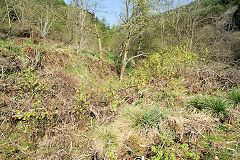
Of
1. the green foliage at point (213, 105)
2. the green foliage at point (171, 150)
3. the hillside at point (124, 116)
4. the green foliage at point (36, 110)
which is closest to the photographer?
the green foliage at point (171, 150)

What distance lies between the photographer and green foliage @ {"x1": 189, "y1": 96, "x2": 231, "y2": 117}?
356 cm

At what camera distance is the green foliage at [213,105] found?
3557 millimetres

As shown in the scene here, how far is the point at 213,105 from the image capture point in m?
3.73

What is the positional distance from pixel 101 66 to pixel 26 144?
9.13 metres

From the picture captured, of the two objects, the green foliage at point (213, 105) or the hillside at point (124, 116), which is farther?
the green foliage at point (213, 105)

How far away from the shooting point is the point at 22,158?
3172 millimetres

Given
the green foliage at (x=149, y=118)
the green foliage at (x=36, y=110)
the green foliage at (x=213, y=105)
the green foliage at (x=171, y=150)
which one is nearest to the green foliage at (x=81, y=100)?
the green foliage at (x=36, y=110)

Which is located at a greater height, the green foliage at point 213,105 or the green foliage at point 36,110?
the green foliage at point 36,110

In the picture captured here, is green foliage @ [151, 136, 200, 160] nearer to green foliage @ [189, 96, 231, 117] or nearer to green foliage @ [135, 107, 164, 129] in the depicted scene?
green foliage @ [135, 107, 164, 129]

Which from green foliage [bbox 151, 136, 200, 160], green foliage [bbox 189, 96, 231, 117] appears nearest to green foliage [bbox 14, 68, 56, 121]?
green foliage [bbox 151, 136, 200, 160]

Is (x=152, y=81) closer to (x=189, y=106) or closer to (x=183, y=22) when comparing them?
(x=189, y=106)

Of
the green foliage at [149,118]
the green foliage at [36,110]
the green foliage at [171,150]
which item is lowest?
the green foliage at [171,150]

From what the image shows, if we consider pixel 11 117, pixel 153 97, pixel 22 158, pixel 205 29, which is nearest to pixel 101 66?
pixel 153 97

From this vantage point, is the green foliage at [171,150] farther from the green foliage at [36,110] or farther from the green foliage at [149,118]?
the green foliage at [36,110]
